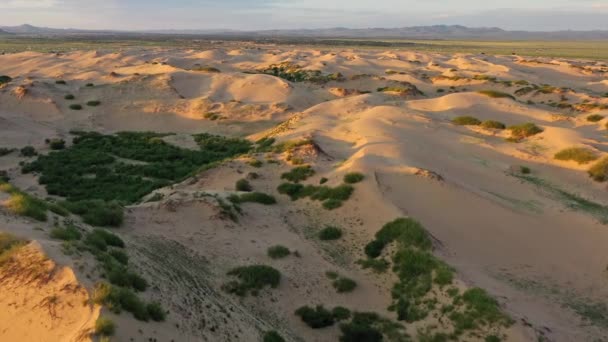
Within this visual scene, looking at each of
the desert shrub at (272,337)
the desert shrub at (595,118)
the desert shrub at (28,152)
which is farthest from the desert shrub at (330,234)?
the desert shrub at (595,118)

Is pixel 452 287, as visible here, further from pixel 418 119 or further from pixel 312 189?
pixel 418 119

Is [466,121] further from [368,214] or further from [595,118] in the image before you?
[368,214]

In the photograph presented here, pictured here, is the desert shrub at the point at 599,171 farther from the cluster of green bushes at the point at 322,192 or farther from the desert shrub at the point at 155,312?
the desert shrub at the point at 155,312

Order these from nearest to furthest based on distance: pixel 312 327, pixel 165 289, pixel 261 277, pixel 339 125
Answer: pixel 165 289 < pixel 312 327 < pixel 261 277 < pixel 339 125

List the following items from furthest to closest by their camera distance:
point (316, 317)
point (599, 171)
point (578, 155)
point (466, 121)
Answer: point (466, 121), point (578, 155), point (599, 171), point (316, 317)

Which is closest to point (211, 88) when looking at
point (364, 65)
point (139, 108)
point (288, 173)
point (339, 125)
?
point (139, 108)

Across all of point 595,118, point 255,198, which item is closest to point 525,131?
point 595,118
